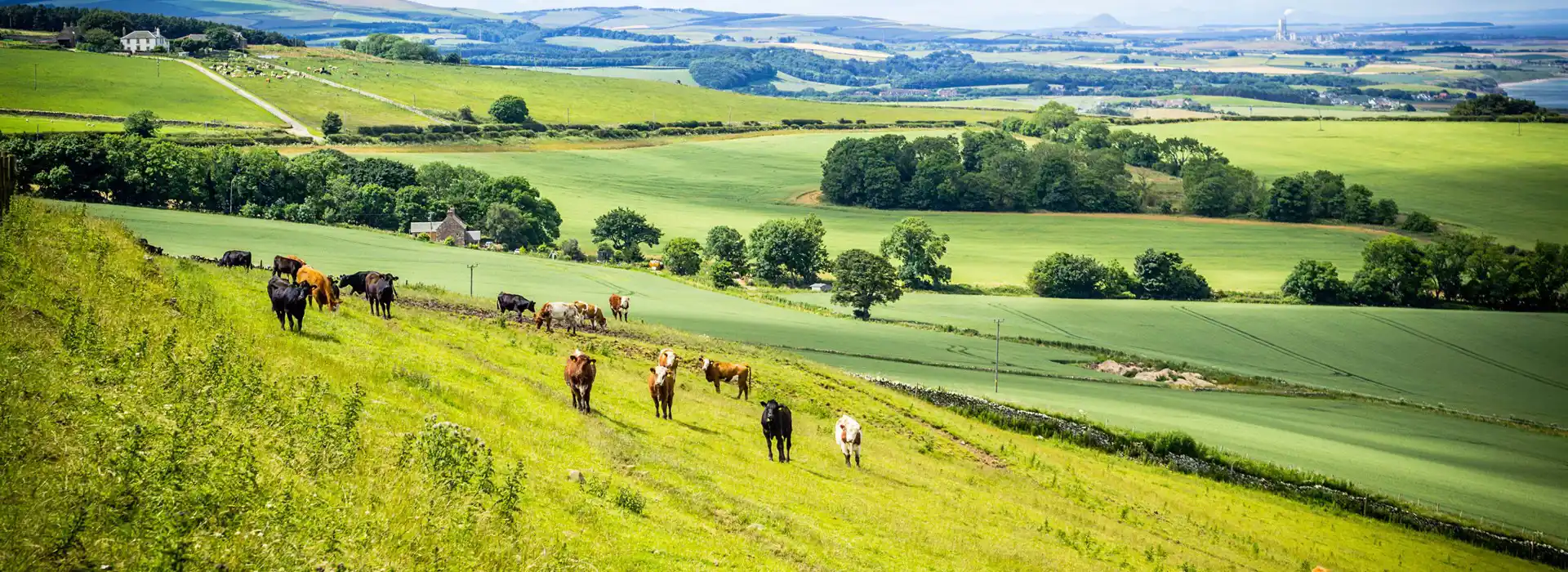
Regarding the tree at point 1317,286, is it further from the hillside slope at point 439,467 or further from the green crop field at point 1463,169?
the hillside slope at point 439,467

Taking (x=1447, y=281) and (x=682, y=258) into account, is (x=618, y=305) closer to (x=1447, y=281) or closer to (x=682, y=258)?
(x=682, y=258)

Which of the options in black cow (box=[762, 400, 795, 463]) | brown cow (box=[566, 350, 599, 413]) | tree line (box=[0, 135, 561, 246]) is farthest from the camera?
tree line (box=[0, 135, 561, 246])

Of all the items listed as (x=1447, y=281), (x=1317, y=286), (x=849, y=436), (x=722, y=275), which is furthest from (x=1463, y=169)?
(x=849, y=436)

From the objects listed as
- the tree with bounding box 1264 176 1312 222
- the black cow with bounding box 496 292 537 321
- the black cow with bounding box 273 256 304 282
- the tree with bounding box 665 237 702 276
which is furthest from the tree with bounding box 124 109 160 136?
the tree with bounding box 1264 176 1312 222

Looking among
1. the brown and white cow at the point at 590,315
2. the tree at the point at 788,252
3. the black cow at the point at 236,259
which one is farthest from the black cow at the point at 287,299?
the tree at the point at 788,252

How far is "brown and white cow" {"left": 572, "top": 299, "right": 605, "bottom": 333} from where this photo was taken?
46156 millimetres

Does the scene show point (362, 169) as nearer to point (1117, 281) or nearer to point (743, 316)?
point (743, 316)

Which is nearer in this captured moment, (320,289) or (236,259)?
(320,289)

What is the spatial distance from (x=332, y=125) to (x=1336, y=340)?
12732cm

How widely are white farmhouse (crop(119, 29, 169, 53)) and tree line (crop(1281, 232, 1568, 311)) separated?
179 m

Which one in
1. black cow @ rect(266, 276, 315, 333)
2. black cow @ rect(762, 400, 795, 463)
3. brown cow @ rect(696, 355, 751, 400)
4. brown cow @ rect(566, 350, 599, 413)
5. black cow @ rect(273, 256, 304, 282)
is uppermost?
black cow @ rect(266, 276, 315, 333)

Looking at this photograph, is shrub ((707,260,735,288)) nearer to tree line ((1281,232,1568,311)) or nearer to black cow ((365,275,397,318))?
tree line ((1281,232,1568,311))

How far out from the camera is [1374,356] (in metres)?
77.6

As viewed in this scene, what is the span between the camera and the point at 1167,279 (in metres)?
108
